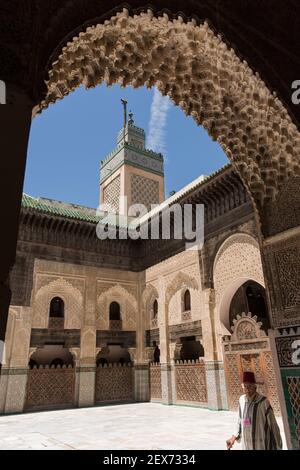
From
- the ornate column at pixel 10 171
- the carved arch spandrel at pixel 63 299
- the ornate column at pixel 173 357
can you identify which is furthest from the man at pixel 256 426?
the carved arch spandrel at pixel 63 299

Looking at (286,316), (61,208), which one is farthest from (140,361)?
(286,316)

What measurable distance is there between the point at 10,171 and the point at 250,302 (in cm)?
887

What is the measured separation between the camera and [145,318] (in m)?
11.6

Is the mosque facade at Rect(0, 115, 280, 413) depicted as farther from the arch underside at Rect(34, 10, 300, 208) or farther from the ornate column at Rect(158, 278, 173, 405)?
the arch underside at Rect(34, 10, 300, 208)

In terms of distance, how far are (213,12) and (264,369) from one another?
673 centimetres

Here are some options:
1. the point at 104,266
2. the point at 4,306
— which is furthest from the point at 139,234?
the point at 4,306

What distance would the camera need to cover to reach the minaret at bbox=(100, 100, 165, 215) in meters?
16.5

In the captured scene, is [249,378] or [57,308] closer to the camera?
[249,378]

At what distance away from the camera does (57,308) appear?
1057cm

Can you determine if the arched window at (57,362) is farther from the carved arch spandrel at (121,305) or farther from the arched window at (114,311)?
the arched window at (114,311)

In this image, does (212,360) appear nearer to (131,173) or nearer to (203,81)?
(203,81)

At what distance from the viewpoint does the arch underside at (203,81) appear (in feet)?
7.16

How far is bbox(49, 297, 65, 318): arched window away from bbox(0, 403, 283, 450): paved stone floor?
2.59 m

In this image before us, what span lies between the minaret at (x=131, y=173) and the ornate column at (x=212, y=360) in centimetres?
764
